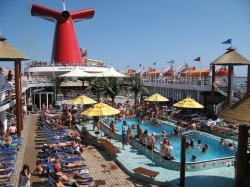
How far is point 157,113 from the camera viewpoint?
1883 cm

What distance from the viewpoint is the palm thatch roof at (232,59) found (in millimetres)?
16219

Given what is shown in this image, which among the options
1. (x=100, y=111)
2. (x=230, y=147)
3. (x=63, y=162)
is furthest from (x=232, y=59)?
(x=63, y=162)

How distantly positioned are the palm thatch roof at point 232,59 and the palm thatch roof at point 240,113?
9.48 meters

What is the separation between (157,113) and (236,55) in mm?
5916

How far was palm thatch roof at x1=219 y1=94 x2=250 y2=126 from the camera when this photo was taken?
22.1 ft

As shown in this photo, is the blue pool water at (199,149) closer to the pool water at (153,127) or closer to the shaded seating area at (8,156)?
the pool water at (153,127)

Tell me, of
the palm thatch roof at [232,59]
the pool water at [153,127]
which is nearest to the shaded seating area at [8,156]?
the pool water at [153,127]

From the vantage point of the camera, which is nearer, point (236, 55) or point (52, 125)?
point (52, 125)

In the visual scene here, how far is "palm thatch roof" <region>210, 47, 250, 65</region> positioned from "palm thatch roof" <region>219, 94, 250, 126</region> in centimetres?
948

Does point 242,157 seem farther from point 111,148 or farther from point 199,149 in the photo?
point 111,148

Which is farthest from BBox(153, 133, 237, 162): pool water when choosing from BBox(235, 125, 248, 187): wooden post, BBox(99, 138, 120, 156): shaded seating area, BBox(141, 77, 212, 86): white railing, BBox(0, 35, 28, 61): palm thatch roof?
BBox(0, 35, 28, 61): palm thatch roof

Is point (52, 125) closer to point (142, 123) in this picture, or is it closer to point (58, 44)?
point (142, 123)

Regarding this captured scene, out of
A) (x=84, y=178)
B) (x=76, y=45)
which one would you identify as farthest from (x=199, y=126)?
(x=76, y=45)

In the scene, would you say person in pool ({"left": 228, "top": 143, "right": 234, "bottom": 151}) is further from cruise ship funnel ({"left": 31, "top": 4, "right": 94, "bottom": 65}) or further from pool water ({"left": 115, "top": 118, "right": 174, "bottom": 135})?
cruise ship funnel ({"left": 31, "top": 4, "right": 94, "bottom": 65})
